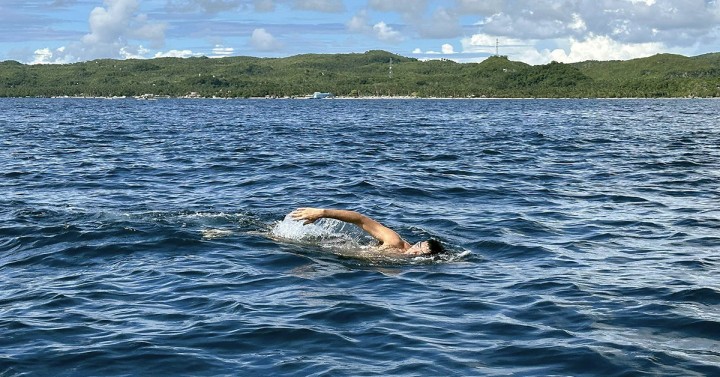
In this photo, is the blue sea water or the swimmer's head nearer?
the blue sea water

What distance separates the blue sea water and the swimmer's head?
0.21m

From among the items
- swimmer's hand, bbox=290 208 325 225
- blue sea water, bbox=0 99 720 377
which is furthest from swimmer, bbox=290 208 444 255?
blue sea water, bbox=0 99 720 377

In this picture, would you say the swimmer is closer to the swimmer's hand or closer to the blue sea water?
the swimmer's hand

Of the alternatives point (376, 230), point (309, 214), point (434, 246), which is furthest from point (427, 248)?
point (309, 214)

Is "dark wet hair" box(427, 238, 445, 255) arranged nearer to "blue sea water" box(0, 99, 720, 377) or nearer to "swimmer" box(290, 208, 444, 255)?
"swimmer" box(290, 208, 444, 255)

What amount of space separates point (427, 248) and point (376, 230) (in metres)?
1.12

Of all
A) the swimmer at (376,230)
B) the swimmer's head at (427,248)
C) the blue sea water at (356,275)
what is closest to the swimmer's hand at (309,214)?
the swimmer at (376,230)

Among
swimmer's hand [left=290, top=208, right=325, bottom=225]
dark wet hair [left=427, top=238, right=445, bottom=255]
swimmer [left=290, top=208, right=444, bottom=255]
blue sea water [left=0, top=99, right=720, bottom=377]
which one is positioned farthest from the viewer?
dark wet hair [left=427, top=238, right=445, bottom=255]

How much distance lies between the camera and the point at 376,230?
52.4ft

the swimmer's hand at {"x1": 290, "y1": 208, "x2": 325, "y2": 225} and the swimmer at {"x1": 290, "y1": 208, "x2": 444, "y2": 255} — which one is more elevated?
the swimmer's hand at {"x1": 290, "y1": 208, "x2": 325, "y2": 225}

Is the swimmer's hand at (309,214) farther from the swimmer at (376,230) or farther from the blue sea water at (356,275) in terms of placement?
the blue sea water at (356,275)

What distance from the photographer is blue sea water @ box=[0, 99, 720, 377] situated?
993 cm

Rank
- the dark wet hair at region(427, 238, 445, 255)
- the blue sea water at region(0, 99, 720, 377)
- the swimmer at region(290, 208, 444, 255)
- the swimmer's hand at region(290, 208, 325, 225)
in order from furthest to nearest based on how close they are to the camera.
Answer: the dark wet hair at region(427, 238, 445, 255), the swimmer at region(290, 208, 444, 255), the swimmer's hand at region(290, 208, 325, 225), the blue sea water at region(0, 99, 720, 377)

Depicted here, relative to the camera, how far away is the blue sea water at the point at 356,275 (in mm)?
9930
